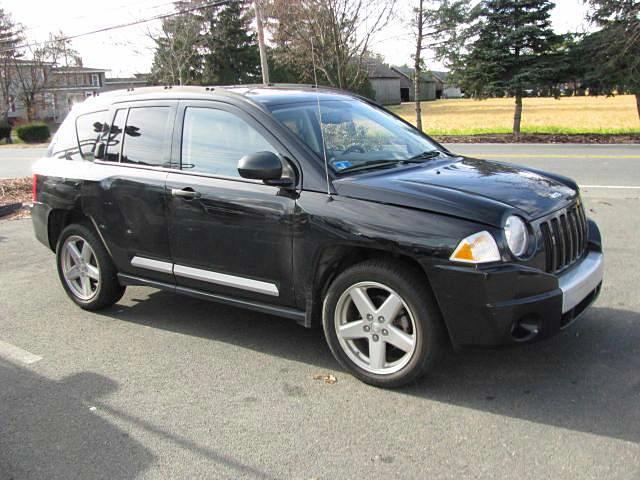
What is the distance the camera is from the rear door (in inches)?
183

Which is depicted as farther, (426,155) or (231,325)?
(231,325)

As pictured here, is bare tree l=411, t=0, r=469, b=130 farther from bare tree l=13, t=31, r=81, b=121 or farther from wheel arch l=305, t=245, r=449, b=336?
bare tree l=13, t=31, r=81, b=121

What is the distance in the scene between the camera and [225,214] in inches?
166

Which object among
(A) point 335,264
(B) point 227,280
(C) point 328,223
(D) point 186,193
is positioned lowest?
(B) point 227,280

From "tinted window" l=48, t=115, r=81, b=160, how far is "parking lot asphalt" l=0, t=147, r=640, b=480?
4.73 feet

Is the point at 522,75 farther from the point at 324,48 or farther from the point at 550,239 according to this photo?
the point at 550,239

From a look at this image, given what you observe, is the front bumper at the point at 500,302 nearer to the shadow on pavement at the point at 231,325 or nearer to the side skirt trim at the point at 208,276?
the shadow on pavement at the point at 231,325

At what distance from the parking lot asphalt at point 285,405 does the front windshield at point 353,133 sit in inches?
55.5

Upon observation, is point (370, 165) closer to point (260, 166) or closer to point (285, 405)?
point (260, 166)

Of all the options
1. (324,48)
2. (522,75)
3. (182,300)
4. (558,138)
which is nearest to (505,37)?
(522,75)

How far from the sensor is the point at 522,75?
22969mm

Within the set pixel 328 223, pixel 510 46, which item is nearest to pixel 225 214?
pixel 328 223

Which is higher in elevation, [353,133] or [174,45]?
[174,45]

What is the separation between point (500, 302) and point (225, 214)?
1.92m
